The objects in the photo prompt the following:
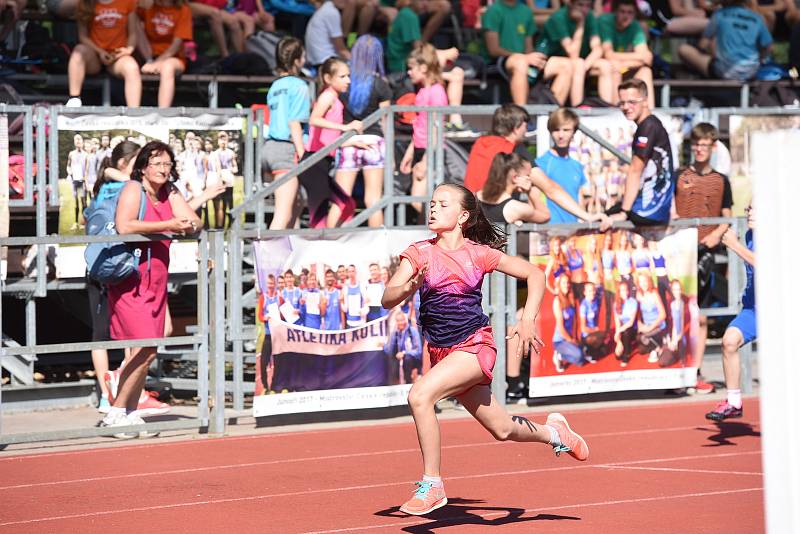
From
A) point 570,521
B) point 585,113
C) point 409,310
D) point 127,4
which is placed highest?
point 127,4

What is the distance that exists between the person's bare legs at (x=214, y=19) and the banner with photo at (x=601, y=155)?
4.44 meters

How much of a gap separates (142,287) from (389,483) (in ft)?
8.80

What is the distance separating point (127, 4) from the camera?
48.1 feet

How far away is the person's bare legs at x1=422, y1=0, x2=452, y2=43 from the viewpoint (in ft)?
56.6

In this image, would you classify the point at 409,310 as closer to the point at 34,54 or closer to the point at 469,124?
the point at 469,124

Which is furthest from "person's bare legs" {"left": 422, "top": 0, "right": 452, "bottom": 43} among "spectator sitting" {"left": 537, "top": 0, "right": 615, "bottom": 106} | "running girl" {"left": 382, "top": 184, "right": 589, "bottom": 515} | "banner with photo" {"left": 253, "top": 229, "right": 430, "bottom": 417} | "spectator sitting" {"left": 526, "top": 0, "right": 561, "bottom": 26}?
"running girl" {"left": 382, "top": 184, "right": 589, "bottom": 515}

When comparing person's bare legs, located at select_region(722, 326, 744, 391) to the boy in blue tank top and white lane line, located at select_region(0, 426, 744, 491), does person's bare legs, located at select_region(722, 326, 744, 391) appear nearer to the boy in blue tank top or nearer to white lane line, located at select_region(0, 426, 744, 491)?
the boy in blue tank top

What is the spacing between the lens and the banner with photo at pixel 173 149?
1238cm

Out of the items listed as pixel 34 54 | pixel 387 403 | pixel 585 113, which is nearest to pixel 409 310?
pixel 387 403

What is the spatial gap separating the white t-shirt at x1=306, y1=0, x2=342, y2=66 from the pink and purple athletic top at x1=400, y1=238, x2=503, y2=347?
317 inches

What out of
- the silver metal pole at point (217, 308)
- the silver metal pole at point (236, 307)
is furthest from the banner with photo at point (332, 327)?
the silver metal pole at point (217, 308)

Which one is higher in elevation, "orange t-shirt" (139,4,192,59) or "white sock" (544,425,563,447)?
"orange t-shirt" (139,4,192,59)

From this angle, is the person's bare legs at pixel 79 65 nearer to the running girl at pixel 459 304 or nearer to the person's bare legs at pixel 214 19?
the person's bare legs at pixel 214 19

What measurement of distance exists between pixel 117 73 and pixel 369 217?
2.98 meters
